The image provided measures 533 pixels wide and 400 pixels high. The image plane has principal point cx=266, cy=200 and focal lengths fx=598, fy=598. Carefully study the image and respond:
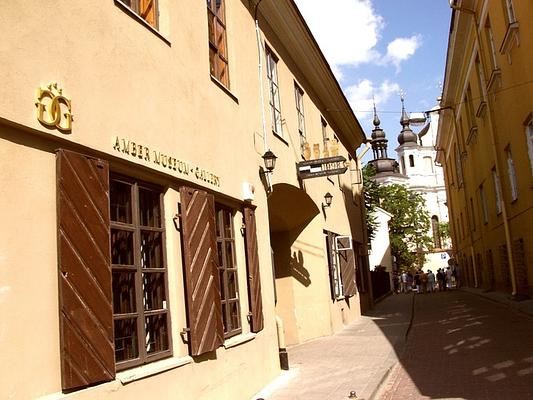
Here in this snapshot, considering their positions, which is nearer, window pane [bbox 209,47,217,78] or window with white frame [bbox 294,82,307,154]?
window pane [bbox 209,47,217,78]

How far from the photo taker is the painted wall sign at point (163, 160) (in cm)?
532

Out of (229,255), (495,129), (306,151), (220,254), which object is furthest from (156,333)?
(495,129)

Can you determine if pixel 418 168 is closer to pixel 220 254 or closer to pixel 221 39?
pixel 221 39

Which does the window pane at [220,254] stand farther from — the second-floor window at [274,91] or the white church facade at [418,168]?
the white church facade at [418,168]

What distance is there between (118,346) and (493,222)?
19493 millimetres

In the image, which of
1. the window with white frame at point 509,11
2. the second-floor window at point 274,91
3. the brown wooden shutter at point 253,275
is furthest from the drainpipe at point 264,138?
the window with white frame at point 509,11

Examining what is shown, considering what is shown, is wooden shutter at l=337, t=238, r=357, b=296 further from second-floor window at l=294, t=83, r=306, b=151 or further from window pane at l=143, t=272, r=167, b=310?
window pane at l=143, t=272, r=167, b=310

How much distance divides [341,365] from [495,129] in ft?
38.7

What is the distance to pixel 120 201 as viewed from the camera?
216 inches

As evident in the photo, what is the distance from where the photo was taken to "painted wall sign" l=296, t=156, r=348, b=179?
11.7m

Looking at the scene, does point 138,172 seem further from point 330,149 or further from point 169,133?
point 330,149

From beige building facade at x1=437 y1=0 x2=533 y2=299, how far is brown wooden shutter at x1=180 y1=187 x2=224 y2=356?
9670 millimetres

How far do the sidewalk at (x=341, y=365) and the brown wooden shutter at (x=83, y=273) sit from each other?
355 cm

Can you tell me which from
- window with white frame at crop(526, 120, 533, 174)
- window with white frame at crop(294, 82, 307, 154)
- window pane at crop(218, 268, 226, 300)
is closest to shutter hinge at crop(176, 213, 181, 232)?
window pane at crop(218, 268, 226, 300)
